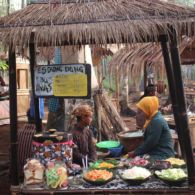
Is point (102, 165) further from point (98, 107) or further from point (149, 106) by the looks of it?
point (98, 107)

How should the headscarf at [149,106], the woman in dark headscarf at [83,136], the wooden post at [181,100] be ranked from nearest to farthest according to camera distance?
the wooden post at [181,100]
the woman in dark headscarf at [83,136]
the headscarf at [149,106]

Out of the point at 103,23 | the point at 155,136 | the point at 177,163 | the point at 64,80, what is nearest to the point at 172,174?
the point at 177,163

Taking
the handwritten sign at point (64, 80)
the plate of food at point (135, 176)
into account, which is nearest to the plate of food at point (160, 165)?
the plate of food at point (135, 176)

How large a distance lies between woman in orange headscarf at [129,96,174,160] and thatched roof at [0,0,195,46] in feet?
4.81

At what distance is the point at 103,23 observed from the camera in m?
4.05

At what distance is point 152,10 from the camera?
4152mm

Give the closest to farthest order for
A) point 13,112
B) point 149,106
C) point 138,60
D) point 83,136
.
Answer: point 13,112 < point 83,136 < point 149,106 < point 138,60

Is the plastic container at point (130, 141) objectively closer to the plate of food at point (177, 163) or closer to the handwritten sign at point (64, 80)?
the plate of food at point (177, 163)

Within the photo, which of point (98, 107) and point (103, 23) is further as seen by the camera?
point (98, 107)

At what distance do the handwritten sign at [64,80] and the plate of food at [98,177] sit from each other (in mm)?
931

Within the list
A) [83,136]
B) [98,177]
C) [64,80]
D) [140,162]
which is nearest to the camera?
[98,177]

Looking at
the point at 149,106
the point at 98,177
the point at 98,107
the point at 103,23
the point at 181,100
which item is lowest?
the point at 98,177

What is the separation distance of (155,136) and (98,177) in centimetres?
139

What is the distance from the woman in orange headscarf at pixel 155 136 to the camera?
17.6ft
